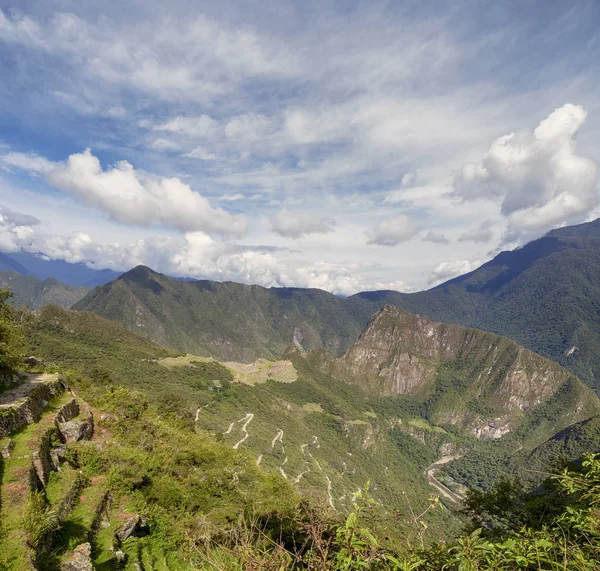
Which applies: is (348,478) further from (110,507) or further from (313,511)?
(313,511)

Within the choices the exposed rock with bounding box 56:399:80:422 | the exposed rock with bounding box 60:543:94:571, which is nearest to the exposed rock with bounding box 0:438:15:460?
the exposed rock with bounding box 56:399:80:422

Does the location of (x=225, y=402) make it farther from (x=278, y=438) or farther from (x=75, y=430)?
(x=75, y=430)

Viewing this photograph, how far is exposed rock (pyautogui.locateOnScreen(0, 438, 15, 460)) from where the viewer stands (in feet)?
59.8

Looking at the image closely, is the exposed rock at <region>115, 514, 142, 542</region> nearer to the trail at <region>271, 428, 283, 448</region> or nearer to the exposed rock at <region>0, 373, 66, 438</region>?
the exposed rock at <region>0, 373, 66, 438</region>

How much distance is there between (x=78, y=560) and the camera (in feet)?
46.6

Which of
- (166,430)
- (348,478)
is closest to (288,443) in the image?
(348,478)

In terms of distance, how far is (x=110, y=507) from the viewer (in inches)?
840

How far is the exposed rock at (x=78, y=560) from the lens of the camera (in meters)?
13.8

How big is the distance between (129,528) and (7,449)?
28.4 ft

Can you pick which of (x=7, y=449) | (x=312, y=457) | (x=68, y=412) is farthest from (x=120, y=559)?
(x=312, y=457)

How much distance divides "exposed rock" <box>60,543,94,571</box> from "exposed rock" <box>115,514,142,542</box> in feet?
16.4

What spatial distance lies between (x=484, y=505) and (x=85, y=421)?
38220 millimetres

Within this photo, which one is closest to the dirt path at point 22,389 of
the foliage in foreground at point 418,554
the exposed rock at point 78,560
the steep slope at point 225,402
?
the exposed rock at point 78,560

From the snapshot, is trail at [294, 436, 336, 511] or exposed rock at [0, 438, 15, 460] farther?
trail at [294, 436, 336, 511]
